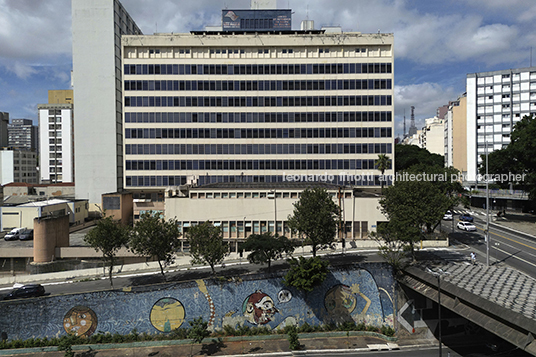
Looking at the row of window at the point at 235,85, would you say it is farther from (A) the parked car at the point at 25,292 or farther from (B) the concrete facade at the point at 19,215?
(A) the parked car at the point at 25,292

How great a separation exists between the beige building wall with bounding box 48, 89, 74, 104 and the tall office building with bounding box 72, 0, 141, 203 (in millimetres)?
66626

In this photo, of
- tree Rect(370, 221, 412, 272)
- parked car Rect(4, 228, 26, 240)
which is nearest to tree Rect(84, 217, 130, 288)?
tree Rect(370, 221, 412, 272)

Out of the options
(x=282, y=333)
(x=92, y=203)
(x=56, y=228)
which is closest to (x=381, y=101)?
(x=282, y=333)

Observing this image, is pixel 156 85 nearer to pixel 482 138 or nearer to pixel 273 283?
pixel 273 283

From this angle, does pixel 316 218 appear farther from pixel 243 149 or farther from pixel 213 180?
pixel 213 180

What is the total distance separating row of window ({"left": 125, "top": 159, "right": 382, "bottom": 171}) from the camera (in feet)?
252

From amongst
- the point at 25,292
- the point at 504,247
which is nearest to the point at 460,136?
the point at 504,247

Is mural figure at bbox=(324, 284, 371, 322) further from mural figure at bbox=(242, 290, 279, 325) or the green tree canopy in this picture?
the green tree canopy

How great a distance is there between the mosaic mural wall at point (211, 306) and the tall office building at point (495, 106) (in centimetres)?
9348

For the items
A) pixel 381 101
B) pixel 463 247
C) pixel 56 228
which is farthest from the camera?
pixel 381 101


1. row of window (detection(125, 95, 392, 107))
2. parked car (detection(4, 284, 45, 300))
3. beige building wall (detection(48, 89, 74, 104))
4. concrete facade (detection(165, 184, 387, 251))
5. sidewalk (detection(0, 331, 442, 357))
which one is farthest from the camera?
beige building wall (detection(48, 89, 74, 104))

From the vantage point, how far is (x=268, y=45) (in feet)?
254

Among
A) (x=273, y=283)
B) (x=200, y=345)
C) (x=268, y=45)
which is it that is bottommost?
(x=200, y=345)

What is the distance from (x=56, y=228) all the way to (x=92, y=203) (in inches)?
1338
